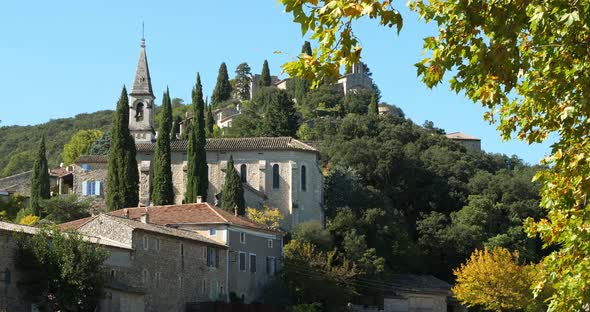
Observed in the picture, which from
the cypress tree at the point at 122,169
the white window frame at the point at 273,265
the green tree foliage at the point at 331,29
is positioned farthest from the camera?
the cypress tree at the point at 122,169

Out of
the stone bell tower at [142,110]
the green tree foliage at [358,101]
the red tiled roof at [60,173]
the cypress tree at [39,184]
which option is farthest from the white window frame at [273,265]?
the green tree foliage at [358,101]

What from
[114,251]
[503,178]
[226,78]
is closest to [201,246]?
[114,251]

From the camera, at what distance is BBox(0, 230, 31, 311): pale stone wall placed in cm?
4803

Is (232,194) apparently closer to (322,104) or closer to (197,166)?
(197,166)

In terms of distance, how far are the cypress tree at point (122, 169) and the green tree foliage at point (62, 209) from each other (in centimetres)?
347

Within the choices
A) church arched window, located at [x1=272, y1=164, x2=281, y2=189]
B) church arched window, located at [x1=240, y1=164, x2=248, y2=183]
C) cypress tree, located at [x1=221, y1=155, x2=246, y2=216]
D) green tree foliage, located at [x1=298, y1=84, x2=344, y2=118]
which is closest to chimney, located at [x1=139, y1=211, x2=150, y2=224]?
cypress tree, located at [x1=221, y1=155, x2=246, y2=216]

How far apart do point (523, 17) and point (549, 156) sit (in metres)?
4.02

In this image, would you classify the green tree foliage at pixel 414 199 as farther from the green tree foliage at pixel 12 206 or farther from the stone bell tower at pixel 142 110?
the green tree foliage at pixel 12 206

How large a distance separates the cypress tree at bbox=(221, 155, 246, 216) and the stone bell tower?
1523 centimetres

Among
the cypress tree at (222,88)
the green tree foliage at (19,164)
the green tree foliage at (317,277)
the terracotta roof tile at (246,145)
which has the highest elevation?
the cypress tree at (222,88)

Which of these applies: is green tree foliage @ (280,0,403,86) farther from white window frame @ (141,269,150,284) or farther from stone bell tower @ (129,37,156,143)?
stone bell tower @ (129,37,156,143)

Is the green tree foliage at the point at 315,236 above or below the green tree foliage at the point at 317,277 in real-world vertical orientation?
above

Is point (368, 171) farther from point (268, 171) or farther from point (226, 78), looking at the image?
point (226, 78)

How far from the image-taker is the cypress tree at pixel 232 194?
262ft
